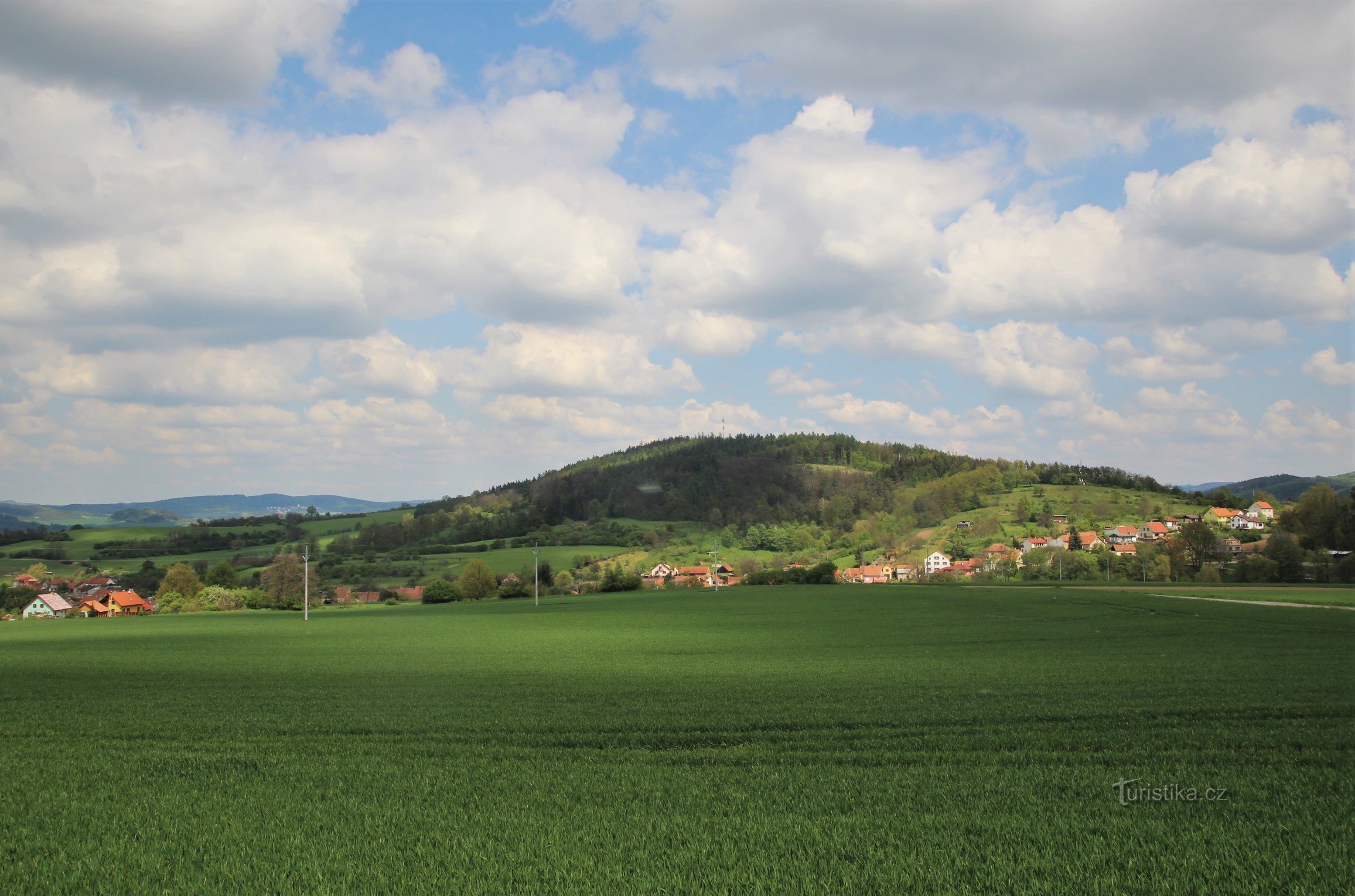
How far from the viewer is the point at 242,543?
5915 inches

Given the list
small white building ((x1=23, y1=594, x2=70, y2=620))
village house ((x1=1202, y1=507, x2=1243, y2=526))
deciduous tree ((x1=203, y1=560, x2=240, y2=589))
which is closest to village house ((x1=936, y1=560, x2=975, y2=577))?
village house ((x1=1202, y1=507, x2=1243, y2=526))

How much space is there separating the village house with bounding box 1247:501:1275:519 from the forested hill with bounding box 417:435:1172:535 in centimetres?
3065

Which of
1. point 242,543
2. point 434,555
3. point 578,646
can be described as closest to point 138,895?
point 578,646

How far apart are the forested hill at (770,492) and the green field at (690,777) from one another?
141 metres

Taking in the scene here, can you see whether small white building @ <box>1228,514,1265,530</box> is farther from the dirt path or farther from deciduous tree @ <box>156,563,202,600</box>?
deciduous tree @ <box>156,563,202,600</box>

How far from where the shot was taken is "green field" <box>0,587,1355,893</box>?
770cm

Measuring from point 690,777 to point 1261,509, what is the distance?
155m

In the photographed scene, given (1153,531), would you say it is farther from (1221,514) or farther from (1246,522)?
(1221,514)

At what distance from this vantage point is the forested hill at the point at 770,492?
168 meters

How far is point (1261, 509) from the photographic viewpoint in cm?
13100

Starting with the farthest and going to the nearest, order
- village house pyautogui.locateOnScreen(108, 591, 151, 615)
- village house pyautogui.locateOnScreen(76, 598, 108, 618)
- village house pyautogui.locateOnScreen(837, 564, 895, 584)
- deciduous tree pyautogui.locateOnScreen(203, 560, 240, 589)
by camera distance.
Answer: village house pyautogui.locateOnScreen(837, 564, 895, 584) < deciduous tree pyautogui.locateOnScreen(203, 560, 240, 589) < village house pyautogui.locateOnScreen(108, 591, 151, 615) < village house pyautogui.locateOnScreen(76, 598, 108, 618)

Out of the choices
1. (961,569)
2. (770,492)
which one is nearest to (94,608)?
(961,569)

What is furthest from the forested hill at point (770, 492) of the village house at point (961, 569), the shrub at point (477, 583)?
the shrub at point (477, 583)

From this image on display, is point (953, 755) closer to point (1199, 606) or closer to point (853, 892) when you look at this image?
point (853, 892)
